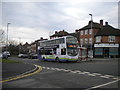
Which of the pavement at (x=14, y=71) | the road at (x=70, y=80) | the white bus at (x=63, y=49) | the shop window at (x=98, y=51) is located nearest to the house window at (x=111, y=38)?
the shop window at (x=98, y=51)

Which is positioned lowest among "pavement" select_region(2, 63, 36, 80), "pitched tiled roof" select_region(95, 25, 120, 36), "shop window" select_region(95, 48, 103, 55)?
"pavement" select_region(2, 63, 36, 80)

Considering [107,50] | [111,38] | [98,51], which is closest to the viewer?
[107,50]

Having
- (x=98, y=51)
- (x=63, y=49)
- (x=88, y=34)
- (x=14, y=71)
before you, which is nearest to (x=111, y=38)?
(x=98, y=51)

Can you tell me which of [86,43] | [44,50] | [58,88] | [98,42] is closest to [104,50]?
[98,42]

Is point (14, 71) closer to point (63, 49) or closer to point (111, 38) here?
point (63, 49)

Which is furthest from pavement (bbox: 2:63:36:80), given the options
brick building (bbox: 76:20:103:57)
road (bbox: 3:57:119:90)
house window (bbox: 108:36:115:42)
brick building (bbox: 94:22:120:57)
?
brick building (bbox: 76:20:103:57)

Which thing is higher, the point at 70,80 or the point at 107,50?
the point at 107,50

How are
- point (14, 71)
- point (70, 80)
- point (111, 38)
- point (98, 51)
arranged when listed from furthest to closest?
point (111, 38) < point (98, 51) < point (14, 71) < point (70, 80)

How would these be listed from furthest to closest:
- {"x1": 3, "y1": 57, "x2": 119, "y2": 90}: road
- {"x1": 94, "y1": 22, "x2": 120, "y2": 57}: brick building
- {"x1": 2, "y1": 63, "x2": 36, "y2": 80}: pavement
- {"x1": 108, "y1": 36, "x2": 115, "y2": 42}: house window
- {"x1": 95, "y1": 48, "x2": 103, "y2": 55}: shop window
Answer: {"x1": 108, "y1": 36, "x2": 115, "y2": 42}: house window → {"x1": 95, "y1": 48, "x2": 103, "y2": 55}: shop window → {"x1": 94, "y1": 22, "x2": 120, "y2": 57}: brick building → {"x1": 2, "y1": 63, "x2": 36, "y2": 80}: pavement → {"x1": 3, "y1": 57, "x2": 119, "y2": 90}: road

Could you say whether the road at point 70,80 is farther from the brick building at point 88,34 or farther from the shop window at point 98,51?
the brick building at point 88,34

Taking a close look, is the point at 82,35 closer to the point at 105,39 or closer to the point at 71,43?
the point at 105,39

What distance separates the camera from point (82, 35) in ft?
188

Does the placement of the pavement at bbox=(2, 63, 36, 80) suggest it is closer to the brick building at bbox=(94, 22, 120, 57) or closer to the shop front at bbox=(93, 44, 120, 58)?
the shop front at bbox=(93, 44, 120, 58)

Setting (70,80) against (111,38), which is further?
(111,38)
